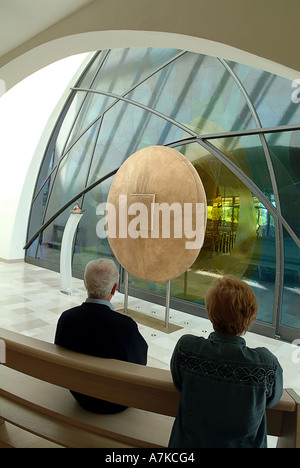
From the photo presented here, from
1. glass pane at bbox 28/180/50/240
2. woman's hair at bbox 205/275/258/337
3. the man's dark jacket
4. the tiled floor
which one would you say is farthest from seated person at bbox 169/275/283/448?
glass pane at bbox 28/180/50/240

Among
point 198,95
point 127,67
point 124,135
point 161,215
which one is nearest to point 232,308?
point 161,215

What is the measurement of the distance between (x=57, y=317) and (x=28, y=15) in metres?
5.42

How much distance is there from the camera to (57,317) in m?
6.96

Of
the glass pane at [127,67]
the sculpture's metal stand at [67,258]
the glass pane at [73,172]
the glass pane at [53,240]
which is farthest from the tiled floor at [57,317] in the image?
the glass pane at [127,67]

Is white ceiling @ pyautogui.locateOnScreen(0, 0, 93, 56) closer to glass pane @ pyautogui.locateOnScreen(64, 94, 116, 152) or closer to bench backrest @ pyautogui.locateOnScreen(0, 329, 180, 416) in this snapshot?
bench backrest @ pyautogui.locateOnScreen(0, 329, 180, 416)

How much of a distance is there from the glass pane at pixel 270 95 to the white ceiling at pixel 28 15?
486 centimetres

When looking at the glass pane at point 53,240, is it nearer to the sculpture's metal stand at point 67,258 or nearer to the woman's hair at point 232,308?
the sculpture's metal stand at point 67,258

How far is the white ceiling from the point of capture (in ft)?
8.93

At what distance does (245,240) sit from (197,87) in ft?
12.3

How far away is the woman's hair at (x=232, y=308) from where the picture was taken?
1681 millimetres

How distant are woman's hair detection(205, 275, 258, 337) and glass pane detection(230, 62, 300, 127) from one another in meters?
5.61

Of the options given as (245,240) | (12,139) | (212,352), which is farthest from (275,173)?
(12,139)

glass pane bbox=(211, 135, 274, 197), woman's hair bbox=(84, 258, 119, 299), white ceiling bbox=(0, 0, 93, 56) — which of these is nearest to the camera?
woman's hair bbox=(84, 258, 119, 299)

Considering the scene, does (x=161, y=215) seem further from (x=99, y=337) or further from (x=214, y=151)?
(x=99, y=337)
